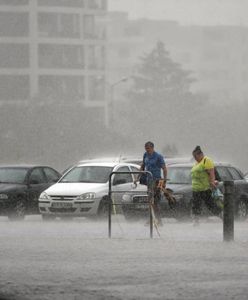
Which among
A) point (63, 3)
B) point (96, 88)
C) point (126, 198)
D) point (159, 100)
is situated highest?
point (63, 3)

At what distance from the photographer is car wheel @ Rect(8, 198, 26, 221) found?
30734 mm

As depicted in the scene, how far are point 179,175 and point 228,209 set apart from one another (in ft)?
36.2

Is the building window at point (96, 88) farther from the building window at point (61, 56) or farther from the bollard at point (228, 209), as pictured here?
the bollard at point (228, 209)

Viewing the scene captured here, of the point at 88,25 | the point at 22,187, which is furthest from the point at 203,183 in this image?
the point at 88,25

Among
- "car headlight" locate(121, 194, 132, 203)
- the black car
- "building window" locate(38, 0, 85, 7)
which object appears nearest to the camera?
"car headlight" locate(121, 194, 132, 203)

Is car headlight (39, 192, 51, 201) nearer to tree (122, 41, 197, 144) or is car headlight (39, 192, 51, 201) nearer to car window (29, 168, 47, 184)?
car window (29, 168, 47, 184)

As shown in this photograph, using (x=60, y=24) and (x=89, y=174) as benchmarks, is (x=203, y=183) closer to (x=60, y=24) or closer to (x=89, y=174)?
(x=89, y=174)

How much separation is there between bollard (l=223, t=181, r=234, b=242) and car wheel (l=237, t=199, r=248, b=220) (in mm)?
10367

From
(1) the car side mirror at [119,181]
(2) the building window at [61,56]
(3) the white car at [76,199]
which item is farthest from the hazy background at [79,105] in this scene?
(3) the white car at [76,199]

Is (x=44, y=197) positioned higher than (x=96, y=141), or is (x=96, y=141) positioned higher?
(x=44, y=197)

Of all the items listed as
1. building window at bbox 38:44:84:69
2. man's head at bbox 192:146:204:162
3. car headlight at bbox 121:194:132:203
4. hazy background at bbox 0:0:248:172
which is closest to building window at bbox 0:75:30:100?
hazy background at bbox 0:0:248:172

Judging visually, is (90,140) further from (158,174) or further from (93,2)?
(158,174)

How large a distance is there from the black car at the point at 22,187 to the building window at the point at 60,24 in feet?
350

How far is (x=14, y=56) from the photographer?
139 m
